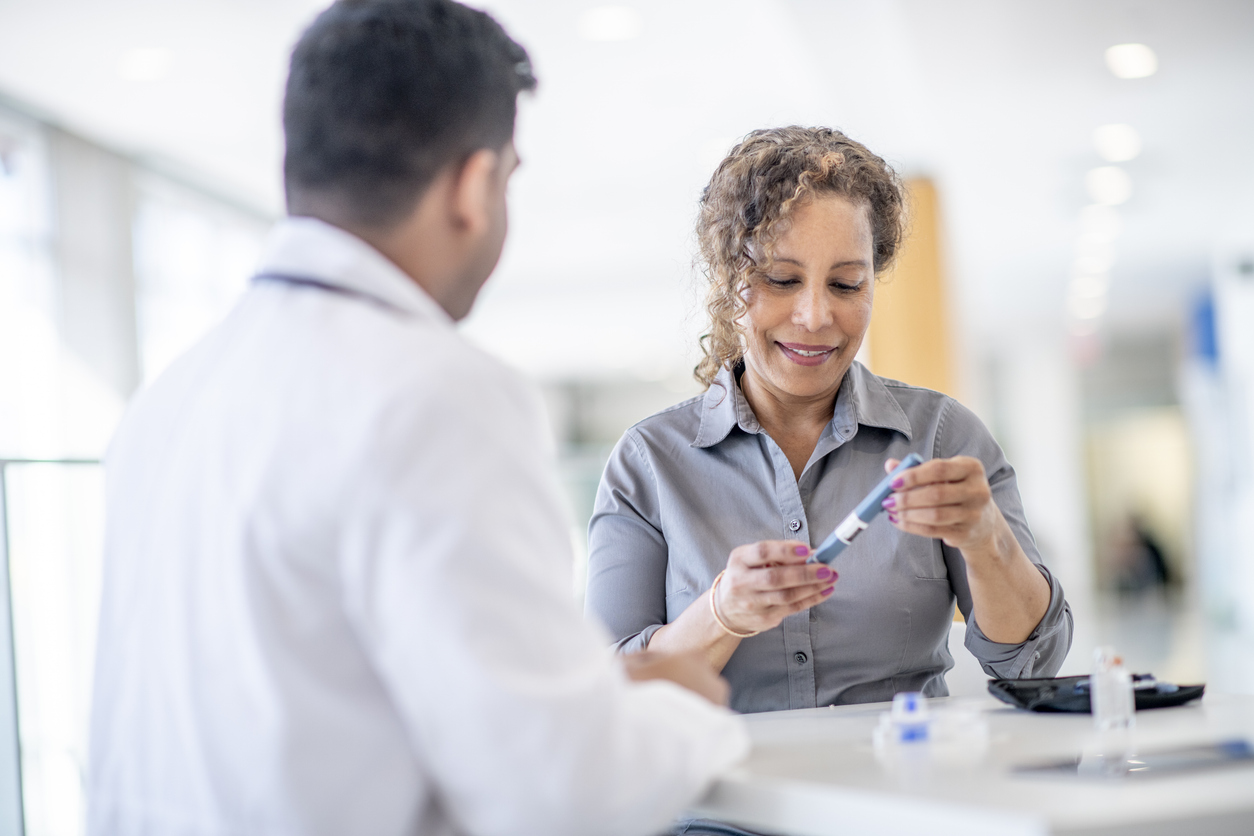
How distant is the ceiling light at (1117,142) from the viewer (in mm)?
6484

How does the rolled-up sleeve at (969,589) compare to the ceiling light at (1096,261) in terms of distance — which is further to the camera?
the ceiling light at (1096,261)

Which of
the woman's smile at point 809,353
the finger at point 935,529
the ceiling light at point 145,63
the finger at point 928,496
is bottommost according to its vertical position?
the finger at point 935,529

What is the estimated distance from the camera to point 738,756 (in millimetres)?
1046

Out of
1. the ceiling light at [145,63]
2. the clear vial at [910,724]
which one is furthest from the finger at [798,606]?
the ceiling light at [145,63]

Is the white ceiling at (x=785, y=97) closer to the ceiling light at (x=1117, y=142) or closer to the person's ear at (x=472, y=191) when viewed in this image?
the ceiling light at (x=1117, y=142)

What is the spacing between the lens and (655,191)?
8.82m

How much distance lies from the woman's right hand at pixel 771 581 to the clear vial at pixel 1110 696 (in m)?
0.32

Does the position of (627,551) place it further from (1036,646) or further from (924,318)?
(924,318)

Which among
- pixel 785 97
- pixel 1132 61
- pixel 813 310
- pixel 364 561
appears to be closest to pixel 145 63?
pixel 785 97

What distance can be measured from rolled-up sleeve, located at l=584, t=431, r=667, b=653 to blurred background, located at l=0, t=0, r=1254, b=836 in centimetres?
32

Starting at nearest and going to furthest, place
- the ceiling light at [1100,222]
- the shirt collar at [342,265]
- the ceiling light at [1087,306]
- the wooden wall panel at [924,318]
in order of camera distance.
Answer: the shirt collar at [342,265]
the wooden wall panel at [924,318]
the ceiling light at [1100,222]
the ceiling light at [1087,306]

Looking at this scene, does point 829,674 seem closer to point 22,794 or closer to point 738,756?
point 738,756

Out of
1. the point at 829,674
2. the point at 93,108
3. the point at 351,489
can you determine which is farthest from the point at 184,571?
the point at 93,108

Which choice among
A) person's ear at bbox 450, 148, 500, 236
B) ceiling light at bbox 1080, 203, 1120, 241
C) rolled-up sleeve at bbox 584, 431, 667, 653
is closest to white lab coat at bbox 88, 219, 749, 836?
person's ear at bbox 450, 148, 500, 236
